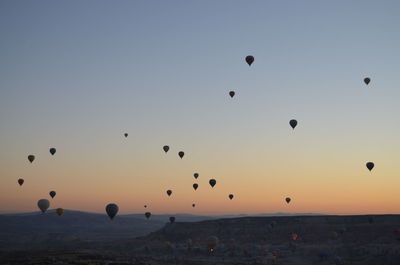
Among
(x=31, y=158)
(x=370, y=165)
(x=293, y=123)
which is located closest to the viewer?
(x=293, y=123)

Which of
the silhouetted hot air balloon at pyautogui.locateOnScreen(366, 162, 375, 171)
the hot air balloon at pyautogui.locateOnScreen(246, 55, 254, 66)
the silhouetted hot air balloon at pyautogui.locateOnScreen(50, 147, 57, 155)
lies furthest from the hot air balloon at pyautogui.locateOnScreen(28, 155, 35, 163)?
the silhouetted hot air balloon at pyautogui.locateOnScreen(366, 162, 375, 171)

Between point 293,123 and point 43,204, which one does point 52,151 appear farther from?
point 293,123

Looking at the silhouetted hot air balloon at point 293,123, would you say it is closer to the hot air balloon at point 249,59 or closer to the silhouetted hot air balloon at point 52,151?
the hot air balloon at point 249,59

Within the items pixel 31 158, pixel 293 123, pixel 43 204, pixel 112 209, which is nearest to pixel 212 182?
pixel 293 123

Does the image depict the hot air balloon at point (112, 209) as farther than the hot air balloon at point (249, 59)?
No

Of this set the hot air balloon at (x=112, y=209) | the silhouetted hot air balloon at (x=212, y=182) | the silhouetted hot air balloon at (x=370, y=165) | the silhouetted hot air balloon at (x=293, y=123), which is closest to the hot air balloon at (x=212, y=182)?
the silhouetted hot air balloon at (x=212, y=182)

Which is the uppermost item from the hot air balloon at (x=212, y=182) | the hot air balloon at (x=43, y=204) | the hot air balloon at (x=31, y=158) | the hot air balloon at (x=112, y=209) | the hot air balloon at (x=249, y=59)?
the hot air balloon at (x=249, y=59)

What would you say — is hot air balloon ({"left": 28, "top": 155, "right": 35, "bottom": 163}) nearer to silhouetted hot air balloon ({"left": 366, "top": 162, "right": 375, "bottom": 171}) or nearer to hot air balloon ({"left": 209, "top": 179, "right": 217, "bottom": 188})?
hot air balloon ({"left": 209, "top": 179, "right": 217, "bottom": 188})

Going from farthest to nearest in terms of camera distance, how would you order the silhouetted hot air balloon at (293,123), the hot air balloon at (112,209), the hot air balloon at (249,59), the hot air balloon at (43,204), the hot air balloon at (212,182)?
the hot air balloon at (212,182) → the hot air balloon at (43,204) → the silhouetted hot air balloon at (293,123) → the hot air balloon at (249,59) → the hot air balloon at (112,209)

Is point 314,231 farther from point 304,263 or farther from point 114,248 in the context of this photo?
point 114,248

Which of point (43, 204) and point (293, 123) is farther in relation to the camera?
point (43, 204)

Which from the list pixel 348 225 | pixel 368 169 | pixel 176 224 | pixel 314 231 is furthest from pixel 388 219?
pixel 176 224

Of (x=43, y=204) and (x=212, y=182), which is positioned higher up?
(x=212, y=182)
